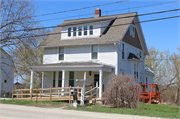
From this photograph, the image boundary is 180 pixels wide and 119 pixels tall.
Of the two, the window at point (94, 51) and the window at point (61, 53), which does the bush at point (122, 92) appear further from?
the window at point (61, 53)

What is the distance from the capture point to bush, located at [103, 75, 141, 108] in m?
14.7

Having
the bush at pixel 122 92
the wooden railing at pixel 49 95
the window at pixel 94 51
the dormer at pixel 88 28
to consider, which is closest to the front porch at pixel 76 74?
the wooden railing at pixel 49 95

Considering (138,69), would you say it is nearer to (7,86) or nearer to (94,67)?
(94,67)

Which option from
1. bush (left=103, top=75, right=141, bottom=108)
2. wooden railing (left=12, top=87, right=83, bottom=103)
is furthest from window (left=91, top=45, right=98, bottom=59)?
bush (left=103, top=75, right=141, bottom=108)

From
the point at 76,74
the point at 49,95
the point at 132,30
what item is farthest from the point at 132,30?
the point at 49,95

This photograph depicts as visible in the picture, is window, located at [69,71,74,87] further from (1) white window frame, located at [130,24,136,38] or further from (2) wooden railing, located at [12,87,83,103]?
(1) white window frame, located at [130,24,136,38]

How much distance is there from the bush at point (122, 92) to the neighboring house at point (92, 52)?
4467 millimetres

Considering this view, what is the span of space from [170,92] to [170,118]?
28.7 meters

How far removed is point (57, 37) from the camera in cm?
2612

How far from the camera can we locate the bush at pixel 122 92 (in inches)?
579

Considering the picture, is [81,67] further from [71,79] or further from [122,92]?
[122,92]

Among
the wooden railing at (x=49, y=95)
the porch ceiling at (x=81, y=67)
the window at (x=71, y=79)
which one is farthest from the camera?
the window at (x=71, y=79)

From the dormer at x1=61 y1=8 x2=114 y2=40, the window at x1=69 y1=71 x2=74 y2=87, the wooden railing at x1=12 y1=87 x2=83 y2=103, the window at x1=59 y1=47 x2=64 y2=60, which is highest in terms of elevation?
the dormer at x1=61 y1=8 x2=114 y2=40

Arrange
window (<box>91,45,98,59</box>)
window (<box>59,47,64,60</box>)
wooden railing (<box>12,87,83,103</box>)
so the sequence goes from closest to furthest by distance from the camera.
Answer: wooden railing (<box>12,87,83,103</box>) < window (<box>91,45,98,59</box>) < window (<box>59,47,64,60</box>)
